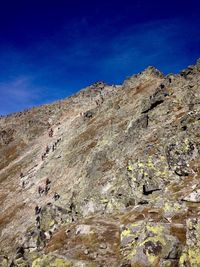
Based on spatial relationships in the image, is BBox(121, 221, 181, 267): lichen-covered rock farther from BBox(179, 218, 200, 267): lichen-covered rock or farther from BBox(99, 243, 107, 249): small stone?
BBox(99, 243, 107, 249): small stone

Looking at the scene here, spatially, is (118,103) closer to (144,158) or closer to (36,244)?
(144,158)

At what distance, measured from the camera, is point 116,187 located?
41.5 metres

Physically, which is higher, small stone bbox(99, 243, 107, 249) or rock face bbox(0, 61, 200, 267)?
rock face bbox(0, 61, 200, 267)

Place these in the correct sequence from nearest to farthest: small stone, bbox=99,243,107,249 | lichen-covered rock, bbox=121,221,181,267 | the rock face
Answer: lichen-covered rock, bbox=121,221,181,267
the rock face
small stone, bbox=99,243,107,249

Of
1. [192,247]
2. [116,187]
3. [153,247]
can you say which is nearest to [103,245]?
[153,247]

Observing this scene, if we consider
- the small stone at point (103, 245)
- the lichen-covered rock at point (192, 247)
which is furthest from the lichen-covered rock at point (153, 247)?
the small stone at point (103, 245)

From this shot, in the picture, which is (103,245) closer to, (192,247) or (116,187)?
(192,247)

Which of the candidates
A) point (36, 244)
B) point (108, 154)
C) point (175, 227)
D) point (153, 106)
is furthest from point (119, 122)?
point (175, 227)

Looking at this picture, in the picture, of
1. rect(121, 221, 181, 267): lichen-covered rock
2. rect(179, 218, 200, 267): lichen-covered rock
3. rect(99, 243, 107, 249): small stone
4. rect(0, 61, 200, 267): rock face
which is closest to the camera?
rect(179, 218, 200, 267): lichen-covered rock

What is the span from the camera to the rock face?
23594 millimetres

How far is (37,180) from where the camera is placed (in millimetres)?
71500

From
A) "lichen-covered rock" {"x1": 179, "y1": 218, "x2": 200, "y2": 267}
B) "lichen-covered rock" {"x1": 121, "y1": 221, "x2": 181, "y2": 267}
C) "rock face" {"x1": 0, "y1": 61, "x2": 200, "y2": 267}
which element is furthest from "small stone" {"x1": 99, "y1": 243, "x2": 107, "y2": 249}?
"lichen-covered rock" {"x1": 179, "y1": 218, "x2": 200, "y2": 267}

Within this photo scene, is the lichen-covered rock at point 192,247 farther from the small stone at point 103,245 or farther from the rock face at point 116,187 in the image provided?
the small stone at point 103,245

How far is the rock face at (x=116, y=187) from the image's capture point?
23594 millimetres
